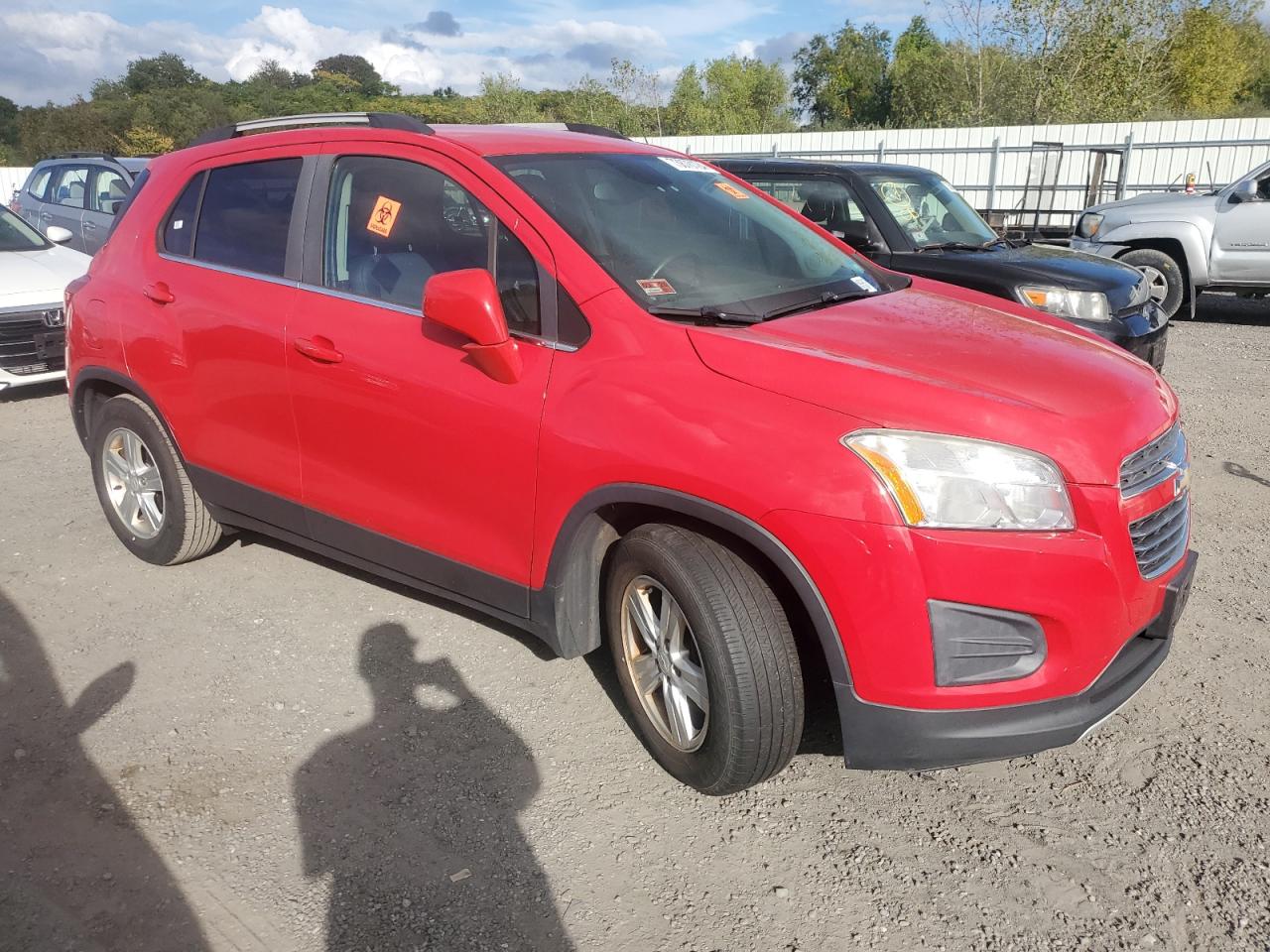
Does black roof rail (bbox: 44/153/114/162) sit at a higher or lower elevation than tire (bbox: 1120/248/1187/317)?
higher

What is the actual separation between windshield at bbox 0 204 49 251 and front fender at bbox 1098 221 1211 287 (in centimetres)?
1060

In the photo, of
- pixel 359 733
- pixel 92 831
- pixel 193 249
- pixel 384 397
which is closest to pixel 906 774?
pixel 359 733

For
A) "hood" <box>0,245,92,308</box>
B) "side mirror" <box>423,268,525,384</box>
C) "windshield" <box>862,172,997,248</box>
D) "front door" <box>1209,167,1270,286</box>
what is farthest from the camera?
"front door" <box>1209,167,1270,286</box>

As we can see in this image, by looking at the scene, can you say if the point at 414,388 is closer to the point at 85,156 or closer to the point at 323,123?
the point at 323,123

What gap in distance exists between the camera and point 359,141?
353cm

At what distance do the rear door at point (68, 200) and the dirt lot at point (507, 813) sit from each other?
9042 mm

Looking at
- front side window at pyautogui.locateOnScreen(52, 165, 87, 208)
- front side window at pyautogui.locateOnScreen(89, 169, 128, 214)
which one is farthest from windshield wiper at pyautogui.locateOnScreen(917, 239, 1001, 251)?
front side window at pyautogui.locateOnScreen(52, 165, 87, 208)

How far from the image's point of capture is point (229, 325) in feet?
12.4

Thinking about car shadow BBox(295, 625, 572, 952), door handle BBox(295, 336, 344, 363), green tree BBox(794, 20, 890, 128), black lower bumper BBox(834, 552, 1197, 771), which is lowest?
car shadow BBox(295, 625, 572, 952)

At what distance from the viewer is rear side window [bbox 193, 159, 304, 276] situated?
146 inches

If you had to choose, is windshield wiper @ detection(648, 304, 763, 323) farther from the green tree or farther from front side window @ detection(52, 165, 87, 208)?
the green tree

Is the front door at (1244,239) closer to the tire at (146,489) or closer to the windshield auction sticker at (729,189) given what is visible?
Answer: the windshield auction sticker at (729,189)

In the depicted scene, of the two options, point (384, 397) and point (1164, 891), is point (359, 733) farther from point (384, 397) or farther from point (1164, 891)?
point (1164, 891)

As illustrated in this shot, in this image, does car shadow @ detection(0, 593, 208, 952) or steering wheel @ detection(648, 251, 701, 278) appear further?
steering wheel @ detection(648, 251, 701, 278)
